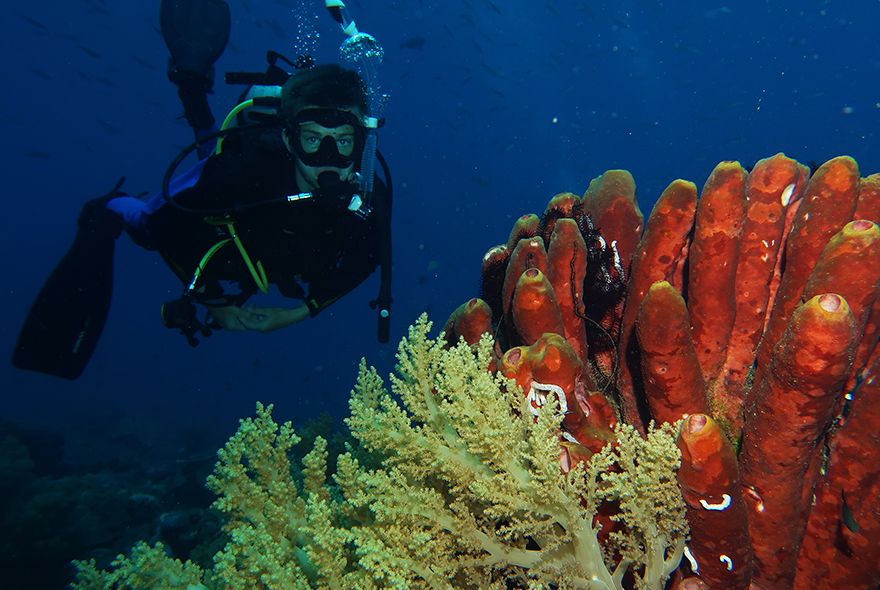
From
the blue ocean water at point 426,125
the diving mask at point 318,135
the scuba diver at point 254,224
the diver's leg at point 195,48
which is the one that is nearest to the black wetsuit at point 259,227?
the scuba diver at point 254,224

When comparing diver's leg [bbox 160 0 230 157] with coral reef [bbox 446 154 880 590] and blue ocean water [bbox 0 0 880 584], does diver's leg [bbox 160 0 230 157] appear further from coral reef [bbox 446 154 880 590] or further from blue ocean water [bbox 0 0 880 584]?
blue ocean water [bbox 0 0 880 584]

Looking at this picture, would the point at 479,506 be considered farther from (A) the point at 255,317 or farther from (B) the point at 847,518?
(A) the point at 255,317

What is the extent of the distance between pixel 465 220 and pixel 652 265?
99.4 m

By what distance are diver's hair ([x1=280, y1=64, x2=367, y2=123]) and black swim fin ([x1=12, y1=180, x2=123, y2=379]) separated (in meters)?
2.90

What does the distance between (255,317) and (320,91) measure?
281 cm

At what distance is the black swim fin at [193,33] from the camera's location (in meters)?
7.57

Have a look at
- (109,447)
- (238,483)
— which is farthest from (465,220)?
(238,483)

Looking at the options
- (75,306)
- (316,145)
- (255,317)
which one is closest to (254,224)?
(316,145)

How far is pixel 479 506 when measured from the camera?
1860 millimetres

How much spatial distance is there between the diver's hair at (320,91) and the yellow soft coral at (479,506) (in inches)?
165

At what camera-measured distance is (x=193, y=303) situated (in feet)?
18.1

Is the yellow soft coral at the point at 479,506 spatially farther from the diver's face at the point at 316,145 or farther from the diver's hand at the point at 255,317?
the diver's hand at the point at 255,317

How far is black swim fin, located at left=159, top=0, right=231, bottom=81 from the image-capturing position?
757 centimetres

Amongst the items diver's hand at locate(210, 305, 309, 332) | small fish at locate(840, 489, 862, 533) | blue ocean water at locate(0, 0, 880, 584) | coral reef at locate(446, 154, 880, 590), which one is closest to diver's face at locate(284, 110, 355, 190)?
diver's hand at locate(210, 305, 309, 332)
